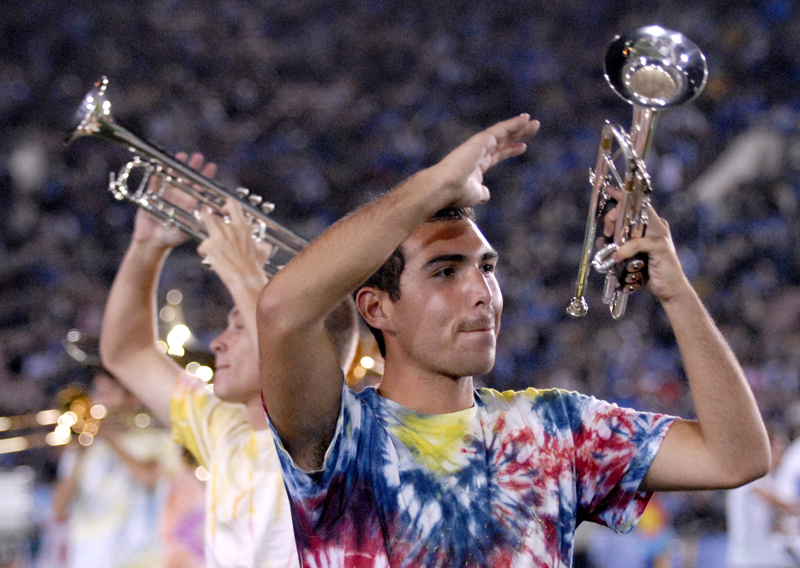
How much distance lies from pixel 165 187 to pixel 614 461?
71.7 inches

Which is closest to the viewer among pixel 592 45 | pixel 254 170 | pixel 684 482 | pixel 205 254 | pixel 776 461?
pixel 684 482

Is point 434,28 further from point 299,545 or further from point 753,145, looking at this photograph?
point 299,545

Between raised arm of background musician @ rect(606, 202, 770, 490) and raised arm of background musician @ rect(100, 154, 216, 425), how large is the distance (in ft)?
5.62

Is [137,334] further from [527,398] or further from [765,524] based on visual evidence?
[765,524]

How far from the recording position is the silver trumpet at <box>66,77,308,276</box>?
9.64 feet

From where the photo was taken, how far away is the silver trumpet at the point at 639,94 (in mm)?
1846

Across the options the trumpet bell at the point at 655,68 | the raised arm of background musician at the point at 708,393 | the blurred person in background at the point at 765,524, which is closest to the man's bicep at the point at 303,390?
the raised arm of background musician at the point at 708,393

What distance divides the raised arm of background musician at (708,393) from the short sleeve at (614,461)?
0.09 meters

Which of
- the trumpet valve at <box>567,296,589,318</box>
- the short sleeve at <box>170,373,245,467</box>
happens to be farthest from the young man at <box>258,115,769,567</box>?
the short sleeve at <box>170,373,245,467</box>

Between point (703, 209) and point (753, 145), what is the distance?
2220 millimetres

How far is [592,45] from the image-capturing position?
633 inches

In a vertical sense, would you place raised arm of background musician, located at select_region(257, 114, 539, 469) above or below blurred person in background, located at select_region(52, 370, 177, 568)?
above

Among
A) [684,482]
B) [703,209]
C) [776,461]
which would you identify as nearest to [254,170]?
[703,209]

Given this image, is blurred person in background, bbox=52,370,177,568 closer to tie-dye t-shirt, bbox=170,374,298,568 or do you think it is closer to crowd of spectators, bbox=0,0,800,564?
tie-dye t-shirt, bbox=170,374,298,568
